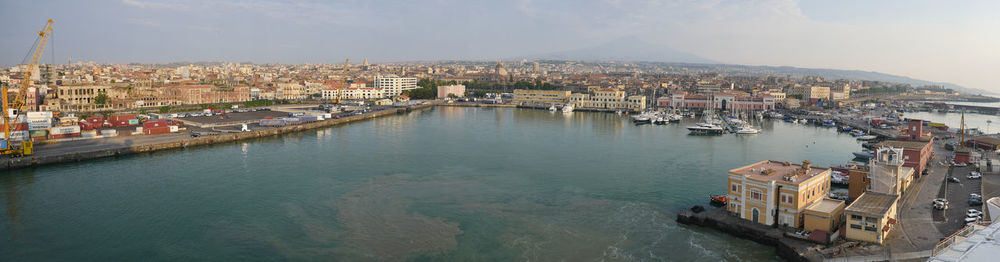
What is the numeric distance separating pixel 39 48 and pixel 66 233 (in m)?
6.33

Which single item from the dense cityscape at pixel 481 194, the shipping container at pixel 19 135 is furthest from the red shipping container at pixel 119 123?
the shipping container at pixel 19 135

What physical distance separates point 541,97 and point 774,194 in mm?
16993

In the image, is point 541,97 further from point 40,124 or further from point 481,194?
point 481,194

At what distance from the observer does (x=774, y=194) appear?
4418mm

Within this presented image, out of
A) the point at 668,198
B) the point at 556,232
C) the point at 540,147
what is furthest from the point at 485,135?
the point at 556,232

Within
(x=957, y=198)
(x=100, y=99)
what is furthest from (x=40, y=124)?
(x=957, y=198)

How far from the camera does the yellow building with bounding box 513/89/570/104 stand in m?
20.8

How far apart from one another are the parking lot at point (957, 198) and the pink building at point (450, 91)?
18.8 meters

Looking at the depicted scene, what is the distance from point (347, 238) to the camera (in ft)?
14.7

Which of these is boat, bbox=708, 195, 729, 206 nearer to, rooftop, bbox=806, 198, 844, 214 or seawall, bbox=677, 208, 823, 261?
seawall, bbox=677, 208, 823, 261

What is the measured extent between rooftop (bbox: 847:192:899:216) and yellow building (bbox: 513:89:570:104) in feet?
52.9

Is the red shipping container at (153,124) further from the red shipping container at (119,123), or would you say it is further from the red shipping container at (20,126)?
the red shipping container at (20,126)

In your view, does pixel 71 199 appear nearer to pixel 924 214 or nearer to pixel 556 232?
pixel 556 232

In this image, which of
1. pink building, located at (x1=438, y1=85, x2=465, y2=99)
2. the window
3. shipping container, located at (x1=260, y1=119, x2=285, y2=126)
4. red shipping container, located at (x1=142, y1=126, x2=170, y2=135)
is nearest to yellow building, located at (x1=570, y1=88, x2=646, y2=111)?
pink building, located at (x1=438, y1=85, x2=465, y2=99)
